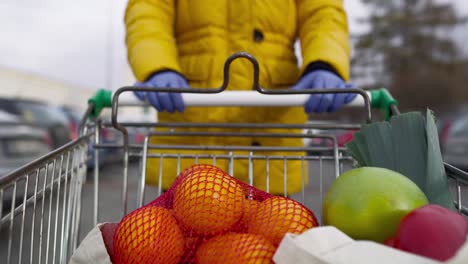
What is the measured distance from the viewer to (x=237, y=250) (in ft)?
3.06

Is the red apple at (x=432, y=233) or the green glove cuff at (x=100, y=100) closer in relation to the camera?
the red apple at (x=432, y=233)

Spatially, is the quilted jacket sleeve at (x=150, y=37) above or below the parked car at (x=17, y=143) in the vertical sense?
above

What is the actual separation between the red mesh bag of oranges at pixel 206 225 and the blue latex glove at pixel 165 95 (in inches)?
19.5

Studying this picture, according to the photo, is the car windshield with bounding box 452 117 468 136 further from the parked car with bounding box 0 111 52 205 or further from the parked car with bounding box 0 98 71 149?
the parked car with bounding box 0 111 52 205

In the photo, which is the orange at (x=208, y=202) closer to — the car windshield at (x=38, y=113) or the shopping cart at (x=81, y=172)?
the shopping cart at (x=81, y=172)

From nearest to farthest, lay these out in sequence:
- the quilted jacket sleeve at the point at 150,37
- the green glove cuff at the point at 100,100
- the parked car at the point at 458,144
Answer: the green glove cuff at the point at 100,100
the quilted jacket sleeve at the point at 150,37
the parked car at the point at 458,144

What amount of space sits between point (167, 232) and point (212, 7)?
1.18 meters

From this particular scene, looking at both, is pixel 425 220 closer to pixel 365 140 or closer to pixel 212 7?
pixel 365 140

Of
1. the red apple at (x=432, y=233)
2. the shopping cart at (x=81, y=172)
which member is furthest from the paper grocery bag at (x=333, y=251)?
the shopping cart at (x=81, y=172)

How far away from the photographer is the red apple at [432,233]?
0.75 metres

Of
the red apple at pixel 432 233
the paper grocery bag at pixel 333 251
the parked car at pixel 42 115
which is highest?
the parked car at pixel 42 115

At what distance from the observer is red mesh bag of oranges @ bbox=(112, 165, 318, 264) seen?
0.98 meters

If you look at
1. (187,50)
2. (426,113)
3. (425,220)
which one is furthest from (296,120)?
(425,220)

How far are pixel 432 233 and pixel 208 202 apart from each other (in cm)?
48
